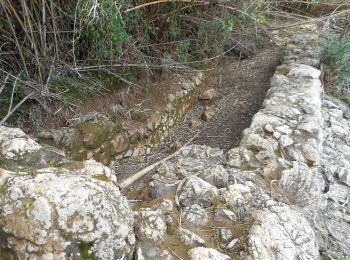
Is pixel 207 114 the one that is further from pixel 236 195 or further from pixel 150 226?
pixel 150 226

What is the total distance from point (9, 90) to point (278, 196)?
1.78 metres

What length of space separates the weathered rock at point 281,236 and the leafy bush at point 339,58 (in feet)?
7.09

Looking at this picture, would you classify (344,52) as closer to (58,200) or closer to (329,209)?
(329,209)

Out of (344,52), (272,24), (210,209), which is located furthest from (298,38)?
(210,209)

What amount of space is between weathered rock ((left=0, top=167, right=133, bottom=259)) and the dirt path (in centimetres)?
134

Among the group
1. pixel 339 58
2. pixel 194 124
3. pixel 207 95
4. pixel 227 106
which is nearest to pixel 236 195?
pixel 194 124

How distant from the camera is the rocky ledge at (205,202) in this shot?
46.7 inches

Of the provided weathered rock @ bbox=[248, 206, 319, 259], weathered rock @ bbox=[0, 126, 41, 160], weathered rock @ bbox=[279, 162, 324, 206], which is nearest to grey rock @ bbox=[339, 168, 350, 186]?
weathered rock @ bbox=[279, 162, 324, 206]

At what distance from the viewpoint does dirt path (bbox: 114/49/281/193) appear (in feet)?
9.65

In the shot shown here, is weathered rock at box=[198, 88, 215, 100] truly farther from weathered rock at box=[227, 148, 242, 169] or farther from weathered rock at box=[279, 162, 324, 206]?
weathered rock at box=[279, 162, 324, 206]

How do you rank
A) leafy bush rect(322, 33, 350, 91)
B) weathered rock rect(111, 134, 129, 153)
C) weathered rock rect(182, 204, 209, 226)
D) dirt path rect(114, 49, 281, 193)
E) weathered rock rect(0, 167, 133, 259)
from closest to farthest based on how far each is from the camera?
weathered rock rect(0, 167, 133, 259), weathered rock rect(182, 204, 209, 226), weathered rock rect(111, 134, 129, 153), dirt path rect(114, 49, 281, 193), leafy bush rect(322, 33, 350, 91)

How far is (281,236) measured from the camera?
158cm

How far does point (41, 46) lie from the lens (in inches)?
92.0

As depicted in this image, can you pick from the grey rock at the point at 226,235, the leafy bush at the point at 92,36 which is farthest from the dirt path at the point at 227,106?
the grey rock at the point at 226,235
